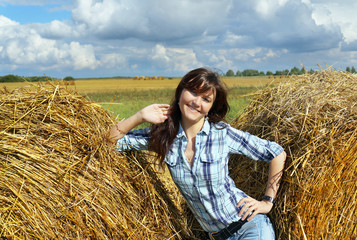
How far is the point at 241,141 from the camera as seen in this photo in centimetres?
272

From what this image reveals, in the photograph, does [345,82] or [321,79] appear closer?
[345,82]

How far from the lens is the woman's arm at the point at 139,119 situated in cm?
271

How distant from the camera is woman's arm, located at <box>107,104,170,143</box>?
2707 millimetres

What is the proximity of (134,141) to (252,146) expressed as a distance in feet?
3.04

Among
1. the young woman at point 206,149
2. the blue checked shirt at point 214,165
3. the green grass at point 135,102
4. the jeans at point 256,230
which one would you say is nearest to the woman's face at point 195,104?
the young woman at point 206,149

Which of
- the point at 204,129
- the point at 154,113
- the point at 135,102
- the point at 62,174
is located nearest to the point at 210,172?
the point at 204,129

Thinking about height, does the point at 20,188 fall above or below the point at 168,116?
below

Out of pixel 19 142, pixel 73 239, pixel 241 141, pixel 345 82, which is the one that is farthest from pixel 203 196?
pixel 345 82

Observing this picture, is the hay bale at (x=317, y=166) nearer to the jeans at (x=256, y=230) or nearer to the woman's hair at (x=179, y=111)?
the jeans at (x=256, y=230)

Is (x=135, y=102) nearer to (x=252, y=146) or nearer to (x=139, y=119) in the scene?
(x=139, y=119)

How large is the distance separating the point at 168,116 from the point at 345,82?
1872 mm

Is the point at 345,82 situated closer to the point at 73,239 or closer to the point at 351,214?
the point at 351,214

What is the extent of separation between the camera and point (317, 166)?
2.73m

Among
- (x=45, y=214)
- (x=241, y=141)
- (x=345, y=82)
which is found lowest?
(x=45, y=214)
